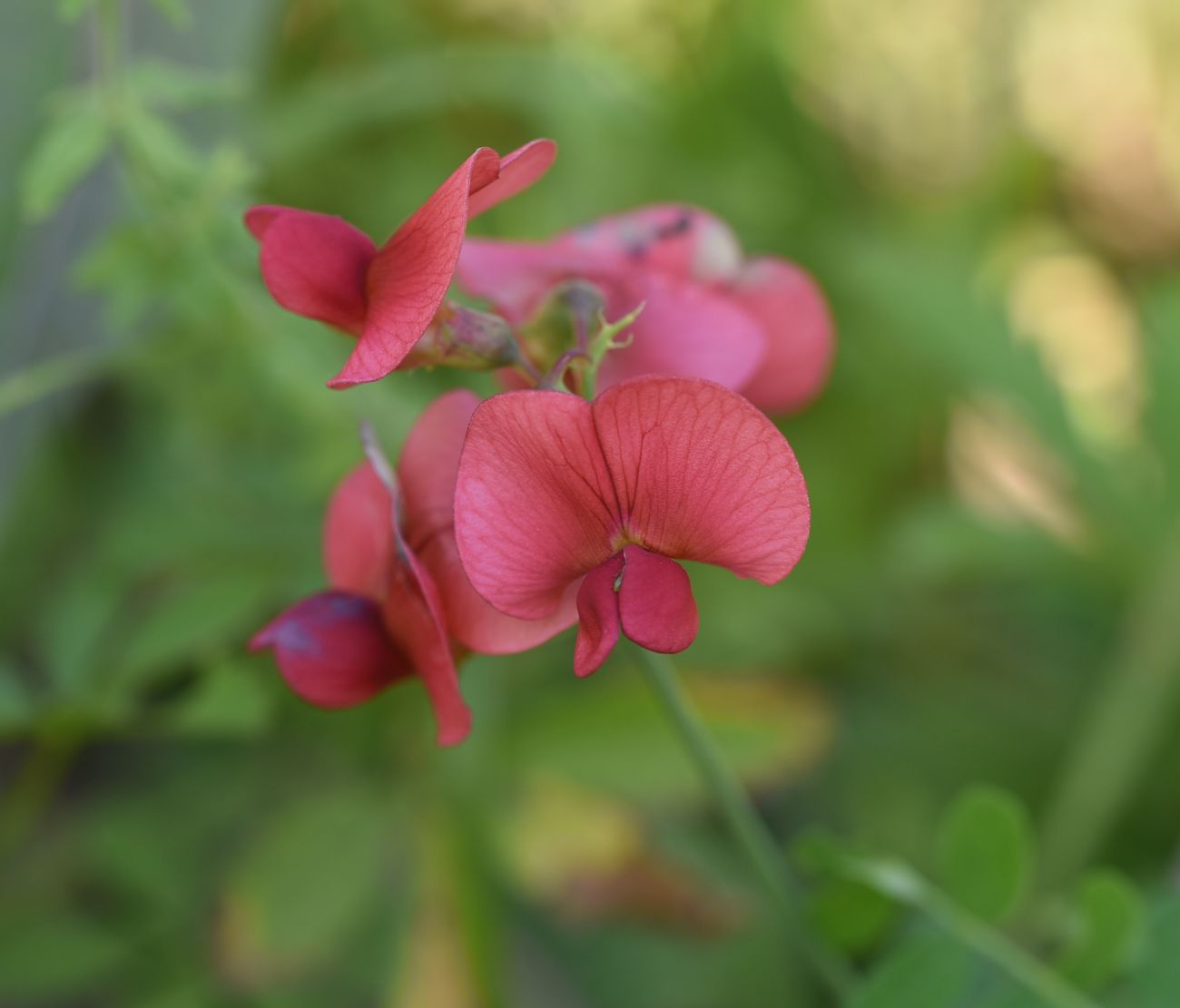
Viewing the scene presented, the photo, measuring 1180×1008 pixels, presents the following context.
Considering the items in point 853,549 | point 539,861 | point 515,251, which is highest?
point 515,251

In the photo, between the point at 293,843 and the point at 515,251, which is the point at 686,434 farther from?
the point at 293,843

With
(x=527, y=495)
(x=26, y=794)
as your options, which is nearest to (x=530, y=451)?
(x=527, y=495)

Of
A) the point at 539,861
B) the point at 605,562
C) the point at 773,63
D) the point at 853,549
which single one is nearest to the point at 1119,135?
the point at 773,63

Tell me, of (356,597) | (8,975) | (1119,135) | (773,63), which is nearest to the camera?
(356,597)

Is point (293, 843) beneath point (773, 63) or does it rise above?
beneath

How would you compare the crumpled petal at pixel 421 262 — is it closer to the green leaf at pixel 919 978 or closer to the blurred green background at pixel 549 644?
the blurred green background at pixel 549 644

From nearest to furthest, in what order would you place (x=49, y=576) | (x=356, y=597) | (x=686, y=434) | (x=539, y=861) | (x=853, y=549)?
(x=686, y=434)
(x=356, y=597)
(x=539, y=861)
(x=49, y=576)
(x=853, y=549)

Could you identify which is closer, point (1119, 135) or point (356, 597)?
point (356, 597)

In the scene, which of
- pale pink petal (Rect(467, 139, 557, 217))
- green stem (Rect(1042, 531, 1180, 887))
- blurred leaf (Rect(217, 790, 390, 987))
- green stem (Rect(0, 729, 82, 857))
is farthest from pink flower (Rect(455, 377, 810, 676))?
green stem (Rect(1042, 531, 1180, 887))

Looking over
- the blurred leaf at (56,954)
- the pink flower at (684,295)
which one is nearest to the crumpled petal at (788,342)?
the pink flower at (684,295)
